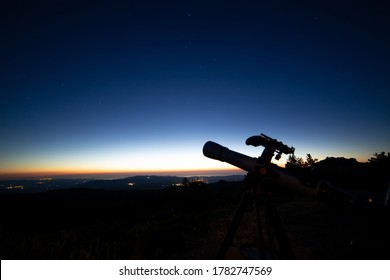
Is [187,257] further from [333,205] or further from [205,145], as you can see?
Answer: [333,205]

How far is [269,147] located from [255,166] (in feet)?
1.17

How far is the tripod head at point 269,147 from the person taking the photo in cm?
312

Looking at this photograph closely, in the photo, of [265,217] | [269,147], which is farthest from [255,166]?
[265,217]

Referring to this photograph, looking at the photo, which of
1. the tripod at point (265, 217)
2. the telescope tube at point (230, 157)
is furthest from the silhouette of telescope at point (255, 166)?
the tripod at point (265, 217)

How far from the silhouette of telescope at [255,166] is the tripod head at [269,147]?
0.29 feet

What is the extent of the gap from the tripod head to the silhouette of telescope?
88 mm

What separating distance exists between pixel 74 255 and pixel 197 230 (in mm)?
3400

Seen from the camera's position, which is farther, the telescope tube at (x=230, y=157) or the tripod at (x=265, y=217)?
the telescope tube at (x=230, y=157)

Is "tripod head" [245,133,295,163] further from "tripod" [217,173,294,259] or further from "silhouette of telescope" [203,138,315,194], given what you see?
"tripod" [217,173,294,259]

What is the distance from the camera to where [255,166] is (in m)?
3.05

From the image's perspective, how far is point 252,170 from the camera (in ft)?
10.3

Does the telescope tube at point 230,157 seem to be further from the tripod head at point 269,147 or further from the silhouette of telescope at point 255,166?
the tripod head at point 269,147

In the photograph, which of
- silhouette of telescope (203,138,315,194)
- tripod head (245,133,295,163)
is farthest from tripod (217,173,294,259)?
tripod head (245,133,295,163)
